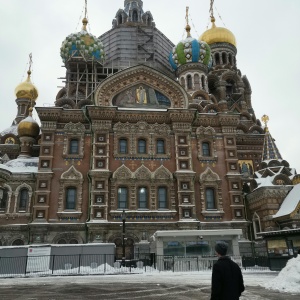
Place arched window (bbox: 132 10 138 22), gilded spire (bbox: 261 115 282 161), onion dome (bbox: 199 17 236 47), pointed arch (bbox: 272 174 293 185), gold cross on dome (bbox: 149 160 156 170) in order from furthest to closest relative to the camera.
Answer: arched window (bbox: 132 10 138 22), onion dome (bbox: 199 17 236 47), gilded spire (bbox: 261 115 282 161), pointed arch (bbox: 272 174 293 185), gold cross on dome (bbox: 149 160 156 170)

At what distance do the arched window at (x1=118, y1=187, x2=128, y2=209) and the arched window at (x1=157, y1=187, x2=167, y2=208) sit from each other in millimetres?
2369

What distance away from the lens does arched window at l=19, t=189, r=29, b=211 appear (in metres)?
25.0

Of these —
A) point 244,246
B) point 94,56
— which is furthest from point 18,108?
point 244,246

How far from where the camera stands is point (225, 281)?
4453 mm

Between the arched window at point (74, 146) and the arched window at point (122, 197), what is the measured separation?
439cm

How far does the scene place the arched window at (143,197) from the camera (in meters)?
24.9

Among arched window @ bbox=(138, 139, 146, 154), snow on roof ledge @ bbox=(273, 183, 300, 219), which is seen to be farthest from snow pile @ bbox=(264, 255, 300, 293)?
arched window @ bbox=(138, 139, 146, 154)

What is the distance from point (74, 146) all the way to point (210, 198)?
10785 mm

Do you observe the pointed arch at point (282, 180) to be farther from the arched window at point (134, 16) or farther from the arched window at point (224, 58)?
the arched window at point (134, 16)

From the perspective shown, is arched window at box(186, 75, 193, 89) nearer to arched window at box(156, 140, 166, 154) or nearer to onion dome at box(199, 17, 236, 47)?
onion dome at box(199, 17, 236, 47)

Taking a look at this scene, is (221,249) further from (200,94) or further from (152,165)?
(200,94)

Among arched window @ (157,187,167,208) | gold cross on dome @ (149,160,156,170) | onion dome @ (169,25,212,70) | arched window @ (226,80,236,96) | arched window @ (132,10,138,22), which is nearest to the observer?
arched window @ (157,187,167,208)

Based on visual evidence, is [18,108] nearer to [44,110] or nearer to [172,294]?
[44,110]

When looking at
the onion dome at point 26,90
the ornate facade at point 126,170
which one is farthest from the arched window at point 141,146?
the onion dome at point 26,90
